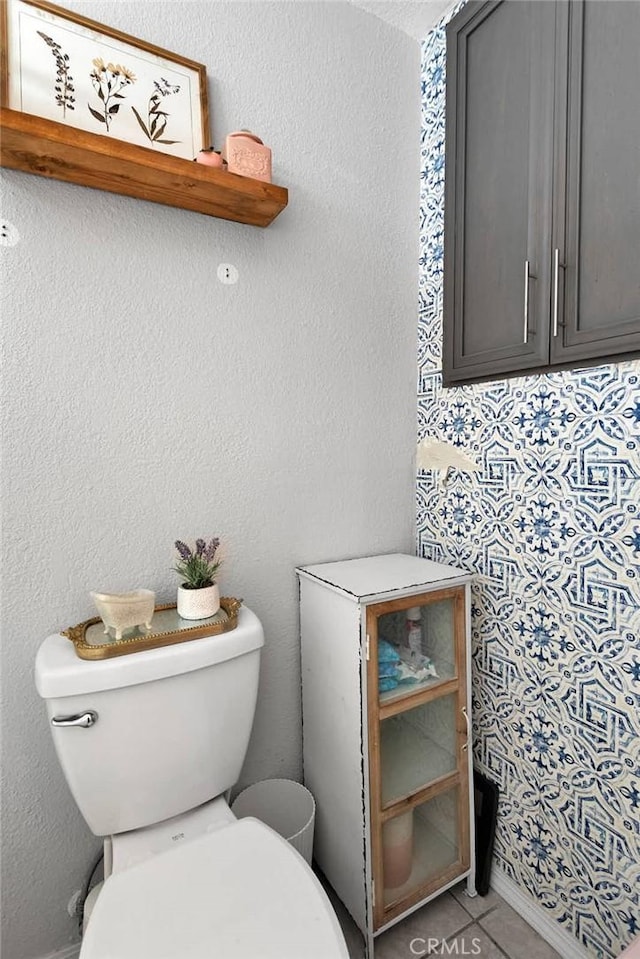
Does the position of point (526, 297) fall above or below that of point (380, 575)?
above

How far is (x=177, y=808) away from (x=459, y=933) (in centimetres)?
78

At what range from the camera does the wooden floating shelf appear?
0.87 m

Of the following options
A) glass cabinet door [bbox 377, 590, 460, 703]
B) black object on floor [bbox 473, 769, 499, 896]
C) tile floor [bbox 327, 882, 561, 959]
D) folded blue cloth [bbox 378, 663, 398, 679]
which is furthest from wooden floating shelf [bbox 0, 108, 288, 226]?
tile floor [bbox 327, 882, 561, 959]

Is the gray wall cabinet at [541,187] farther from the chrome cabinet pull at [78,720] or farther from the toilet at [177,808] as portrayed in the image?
the chrome cabinet pull at [78,720]

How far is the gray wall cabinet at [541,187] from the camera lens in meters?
0.97

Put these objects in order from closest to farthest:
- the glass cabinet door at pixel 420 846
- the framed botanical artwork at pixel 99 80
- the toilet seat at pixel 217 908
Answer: the toilet seat at pixel 217 908 → the framed botanical artwork at pixel 99 80 → the glass cabinet door at pixel 420 846

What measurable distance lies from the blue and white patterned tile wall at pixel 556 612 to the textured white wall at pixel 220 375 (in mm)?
198

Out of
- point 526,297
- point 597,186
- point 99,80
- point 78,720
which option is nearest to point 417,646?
point 78,720

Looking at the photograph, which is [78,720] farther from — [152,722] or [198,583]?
[198,583]

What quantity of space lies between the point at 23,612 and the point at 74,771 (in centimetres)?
33

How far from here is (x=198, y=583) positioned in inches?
41.7

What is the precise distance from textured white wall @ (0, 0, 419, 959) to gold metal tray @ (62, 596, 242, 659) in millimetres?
86

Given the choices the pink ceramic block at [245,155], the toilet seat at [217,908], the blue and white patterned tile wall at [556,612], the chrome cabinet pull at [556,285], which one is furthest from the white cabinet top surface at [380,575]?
the pink ceramic block at [245,155]

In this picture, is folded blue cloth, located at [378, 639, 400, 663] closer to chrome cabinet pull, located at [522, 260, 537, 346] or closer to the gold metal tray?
the gold metal tray
